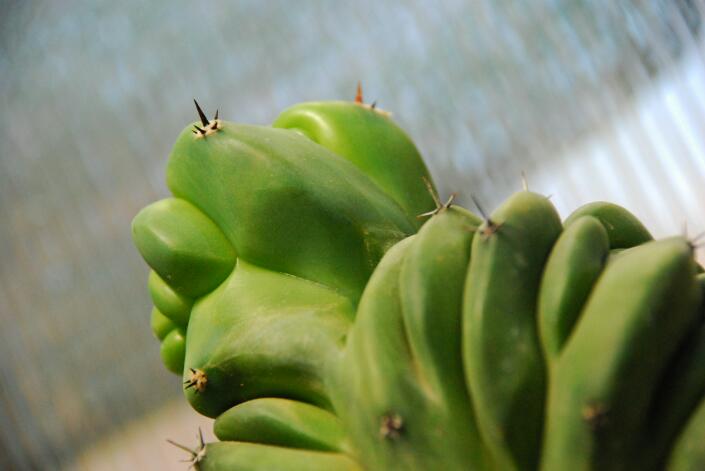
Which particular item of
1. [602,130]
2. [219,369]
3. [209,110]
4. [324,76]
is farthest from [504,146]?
[219,369]

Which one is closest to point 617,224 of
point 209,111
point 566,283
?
point 566,283

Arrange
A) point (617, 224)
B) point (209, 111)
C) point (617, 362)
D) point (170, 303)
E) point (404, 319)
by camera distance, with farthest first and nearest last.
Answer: point (209, 111)
point (170, 303)
point (617, 224)
point (404, 319)
point (617, 362)

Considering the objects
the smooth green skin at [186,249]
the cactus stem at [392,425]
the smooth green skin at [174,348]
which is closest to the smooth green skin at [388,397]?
the cactus stem at [392,425]

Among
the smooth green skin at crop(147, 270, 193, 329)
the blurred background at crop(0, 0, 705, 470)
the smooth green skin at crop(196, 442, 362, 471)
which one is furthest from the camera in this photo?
the blurred background at crop(0, 0, 705, 470)

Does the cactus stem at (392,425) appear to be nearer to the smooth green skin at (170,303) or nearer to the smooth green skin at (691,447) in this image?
the smooth green skin at (691,447)

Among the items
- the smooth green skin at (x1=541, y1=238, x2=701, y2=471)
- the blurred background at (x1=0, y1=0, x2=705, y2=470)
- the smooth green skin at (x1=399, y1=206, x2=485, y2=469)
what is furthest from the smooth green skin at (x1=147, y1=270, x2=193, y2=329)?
the blurred background at (x1=0, y1=0, x2=705, y2=470)

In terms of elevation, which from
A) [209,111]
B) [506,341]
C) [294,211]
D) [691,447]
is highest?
[209,111]

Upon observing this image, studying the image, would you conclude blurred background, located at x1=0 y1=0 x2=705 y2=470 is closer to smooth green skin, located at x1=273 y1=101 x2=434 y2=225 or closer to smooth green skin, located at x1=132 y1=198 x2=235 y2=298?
smooth green skin, located at x1=273 y1=101 x2=434 y2=225

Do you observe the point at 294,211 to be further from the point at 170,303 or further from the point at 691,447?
the point at 691,447
